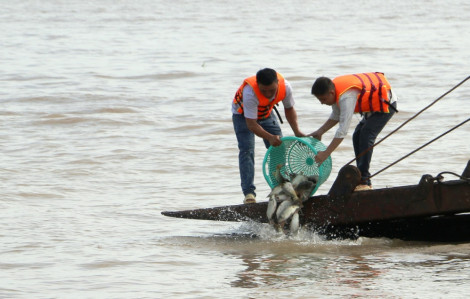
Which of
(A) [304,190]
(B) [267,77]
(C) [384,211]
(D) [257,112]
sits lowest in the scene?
(C) [384,211]

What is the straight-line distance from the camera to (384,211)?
7.25m

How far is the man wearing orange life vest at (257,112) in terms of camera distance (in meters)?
7.55

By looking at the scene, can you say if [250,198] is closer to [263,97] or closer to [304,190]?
[304,190]

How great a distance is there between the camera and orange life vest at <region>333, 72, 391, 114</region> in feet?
24.4

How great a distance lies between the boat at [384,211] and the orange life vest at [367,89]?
21.8 inches

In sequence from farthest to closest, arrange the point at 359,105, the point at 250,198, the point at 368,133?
1. the point at 250,198
2. the point at 368,133
3. the point at 359,105

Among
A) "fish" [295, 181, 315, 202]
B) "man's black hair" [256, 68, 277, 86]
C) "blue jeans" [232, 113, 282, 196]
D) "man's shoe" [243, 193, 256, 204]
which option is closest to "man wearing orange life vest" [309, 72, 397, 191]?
"fish" [295, 181, 315, 202]

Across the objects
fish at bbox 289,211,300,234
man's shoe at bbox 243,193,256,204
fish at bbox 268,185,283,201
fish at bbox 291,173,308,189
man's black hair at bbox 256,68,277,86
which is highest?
man's black hair at bbox 256,68,277,86

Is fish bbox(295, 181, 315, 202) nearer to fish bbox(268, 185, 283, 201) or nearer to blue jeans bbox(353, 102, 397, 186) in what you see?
fish bbox(268, 185, 283, 201)

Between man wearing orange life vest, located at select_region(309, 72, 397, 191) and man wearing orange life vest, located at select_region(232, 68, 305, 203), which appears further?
man wearing orange life vest, located at select_region(232, 68, 305, 203)

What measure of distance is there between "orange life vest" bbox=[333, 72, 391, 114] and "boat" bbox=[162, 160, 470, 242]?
55 centimetres

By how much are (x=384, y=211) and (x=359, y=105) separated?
0.87 meters

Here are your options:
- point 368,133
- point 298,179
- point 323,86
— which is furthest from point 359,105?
point 298,179

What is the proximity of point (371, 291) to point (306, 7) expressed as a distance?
87.5 feet
